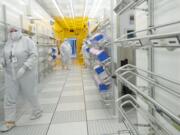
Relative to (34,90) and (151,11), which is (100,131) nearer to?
(34,90)

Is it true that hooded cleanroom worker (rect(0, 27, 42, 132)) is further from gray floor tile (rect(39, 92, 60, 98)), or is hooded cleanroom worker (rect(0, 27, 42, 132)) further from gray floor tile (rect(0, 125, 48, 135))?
gray floor tile (rect(39, 92, 60, 98))

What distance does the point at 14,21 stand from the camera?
4234mm

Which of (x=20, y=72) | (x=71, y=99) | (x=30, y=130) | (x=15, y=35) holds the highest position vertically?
(x=15, y=35)

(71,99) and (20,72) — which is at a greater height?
(20,72)

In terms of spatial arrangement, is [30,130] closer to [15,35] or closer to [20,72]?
[20,72]

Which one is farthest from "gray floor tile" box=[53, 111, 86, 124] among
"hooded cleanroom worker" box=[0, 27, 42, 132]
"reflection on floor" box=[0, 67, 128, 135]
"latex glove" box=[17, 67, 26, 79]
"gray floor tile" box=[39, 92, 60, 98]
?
"gray floor tile" box=[39, 92, 60, 98]

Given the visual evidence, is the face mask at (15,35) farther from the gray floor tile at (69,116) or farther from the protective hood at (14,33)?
the gray floor tile at (69,116)

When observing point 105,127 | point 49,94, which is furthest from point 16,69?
point 49,94

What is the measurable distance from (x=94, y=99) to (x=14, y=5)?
2.62 meters

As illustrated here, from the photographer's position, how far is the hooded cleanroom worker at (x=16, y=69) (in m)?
3.19

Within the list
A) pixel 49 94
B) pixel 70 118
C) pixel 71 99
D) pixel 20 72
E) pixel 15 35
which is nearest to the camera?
pixel 20 72

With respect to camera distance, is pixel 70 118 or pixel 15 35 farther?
pixel 70 118

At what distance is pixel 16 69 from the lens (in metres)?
3.23

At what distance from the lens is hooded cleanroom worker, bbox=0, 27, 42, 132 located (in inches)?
125
